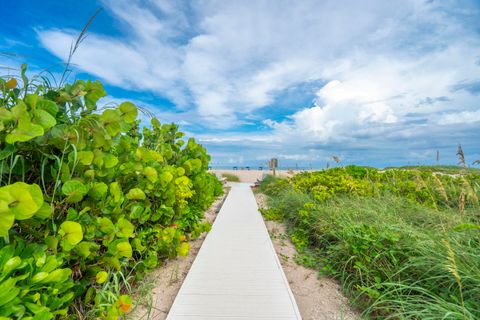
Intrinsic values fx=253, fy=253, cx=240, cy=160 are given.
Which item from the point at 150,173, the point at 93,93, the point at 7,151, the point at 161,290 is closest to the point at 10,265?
the point at 7,151

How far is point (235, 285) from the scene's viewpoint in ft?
9.96

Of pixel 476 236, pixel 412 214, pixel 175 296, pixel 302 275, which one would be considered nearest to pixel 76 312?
pixel 175 296

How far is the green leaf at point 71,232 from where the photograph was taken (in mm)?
1542

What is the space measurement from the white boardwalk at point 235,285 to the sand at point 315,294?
0.27 metres

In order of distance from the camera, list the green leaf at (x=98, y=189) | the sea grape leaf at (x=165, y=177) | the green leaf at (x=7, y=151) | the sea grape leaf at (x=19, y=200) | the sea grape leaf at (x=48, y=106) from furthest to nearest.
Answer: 1. the sea grape leaf at (x=165, y=177)
2. the green leaf at (x=98, y=189)
3. the sea grape leaf at (x=48, y=106)
4. the green leaf at (x=7, y=151)
5. the sea grape leaf at (x=19, y=200)

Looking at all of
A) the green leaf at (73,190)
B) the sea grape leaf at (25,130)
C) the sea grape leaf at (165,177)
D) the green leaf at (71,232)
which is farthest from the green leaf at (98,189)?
the sea grape leaf at (165,177)

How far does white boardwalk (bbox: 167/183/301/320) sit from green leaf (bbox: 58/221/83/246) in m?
1.39

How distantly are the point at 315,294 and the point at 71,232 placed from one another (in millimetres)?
2831

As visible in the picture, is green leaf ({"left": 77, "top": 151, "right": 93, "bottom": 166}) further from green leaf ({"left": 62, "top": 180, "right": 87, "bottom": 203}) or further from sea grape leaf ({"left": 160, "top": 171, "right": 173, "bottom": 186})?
sea grape leaf ({"left": 160, "top": 171, "right": 173, "bottom": 186})

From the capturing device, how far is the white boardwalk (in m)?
2.53

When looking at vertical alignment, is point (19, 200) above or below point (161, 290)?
above

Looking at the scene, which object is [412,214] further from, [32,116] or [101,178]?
[32,116]

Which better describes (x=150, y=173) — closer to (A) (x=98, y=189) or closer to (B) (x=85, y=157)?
(A) (x=98, y=189)

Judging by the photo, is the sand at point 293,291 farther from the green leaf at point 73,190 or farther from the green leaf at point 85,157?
the green leaf at point 85,157
